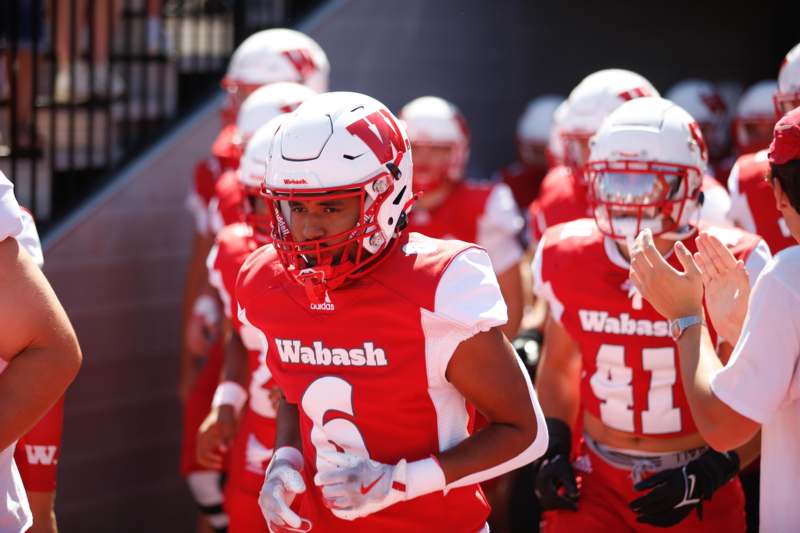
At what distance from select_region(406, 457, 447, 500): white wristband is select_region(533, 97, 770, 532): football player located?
913 mm

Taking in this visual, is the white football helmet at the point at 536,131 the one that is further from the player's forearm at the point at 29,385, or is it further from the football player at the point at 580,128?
the player's forearm at the point at 29,385

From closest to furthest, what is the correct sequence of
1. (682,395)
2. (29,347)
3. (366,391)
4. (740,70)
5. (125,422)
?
(29,347) → (366,391) → (682,395) → (125,422) → (740,70)

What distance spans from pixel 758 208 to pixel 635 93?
2.99 feet

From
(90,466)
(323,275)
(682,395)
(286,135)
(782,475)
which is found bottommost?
(90,466)

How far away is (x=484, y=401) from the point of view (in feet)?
8.40

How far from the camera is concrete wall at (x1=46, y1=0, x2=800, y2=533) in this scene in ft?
18.8

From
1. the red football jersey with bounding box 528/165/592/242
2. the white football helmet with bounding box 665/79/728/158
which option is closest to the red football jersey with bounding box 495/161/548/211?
the white football helmet with bounding box 665/79/728/158

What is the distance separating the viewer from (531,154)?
303 inches

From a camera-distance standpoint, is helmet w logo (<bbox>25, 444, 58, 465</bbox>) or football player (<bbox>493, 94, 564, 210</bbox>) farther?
football player (<bbox>493, 94, 564, 210</bbox>)

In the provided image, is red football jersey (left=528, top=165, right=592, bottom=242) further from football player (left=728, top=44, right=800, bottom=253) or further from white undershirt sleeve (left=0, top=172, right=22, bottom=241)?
white undershirt sleeve (left=0, top=172, right=22, bottom=241)

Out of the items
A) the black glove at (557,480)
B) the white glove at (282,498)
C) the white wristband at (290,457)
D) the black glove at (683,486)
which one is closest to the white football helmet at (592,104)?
the black glove at (557,480)

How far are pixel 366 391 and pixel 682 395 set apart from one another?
115 cm

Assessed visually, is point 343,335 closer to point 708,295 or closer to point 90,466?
point 708,295

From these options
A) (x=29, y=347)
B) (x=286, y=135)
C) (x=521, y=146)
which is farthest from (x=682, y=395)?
(x=521, y=146)
